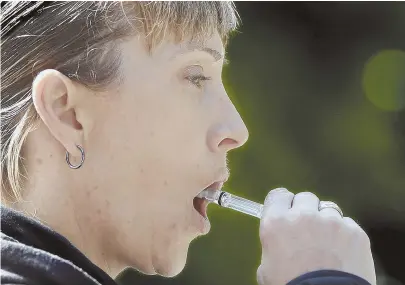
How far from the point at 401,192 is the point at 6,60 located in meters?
1.99

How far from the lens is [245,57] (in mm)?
2676

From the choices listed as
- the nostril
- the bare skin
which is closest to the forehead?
the bare skin

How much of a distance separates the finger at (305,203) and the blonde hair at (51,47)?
0.30 metres

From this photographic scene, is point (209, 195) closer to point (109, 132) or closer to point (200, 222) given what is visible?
point (200, 222)

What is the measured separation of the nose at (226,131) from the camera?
1.03 m

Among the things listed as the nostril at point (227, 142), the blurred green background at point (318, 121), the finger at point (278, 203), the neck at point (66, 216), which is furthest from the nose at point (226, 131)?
the blurred green background at point (318, 121)

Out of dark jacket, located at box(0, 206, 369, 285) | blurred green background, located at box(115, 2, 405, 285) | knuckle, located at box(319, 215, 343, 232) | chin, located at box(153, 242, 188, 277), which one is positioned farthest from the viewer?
blurred green background, located at box(115, 2, 405, 285)

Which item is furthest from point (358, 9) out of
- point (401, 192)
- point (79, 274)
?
point (79, 274)

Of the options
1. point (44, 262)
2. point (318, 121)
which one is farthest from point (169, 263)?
point (318, 121)

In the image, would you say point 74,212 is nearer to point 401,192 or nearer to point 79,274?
point 79,274

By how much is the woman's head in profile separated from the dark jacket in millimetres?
120

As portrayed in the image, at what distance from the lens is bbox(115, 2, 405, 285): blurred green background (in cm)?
261

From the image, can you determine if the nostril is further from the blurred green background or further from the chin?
the blurred green background

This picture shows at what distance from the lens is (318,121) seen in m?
2.65
